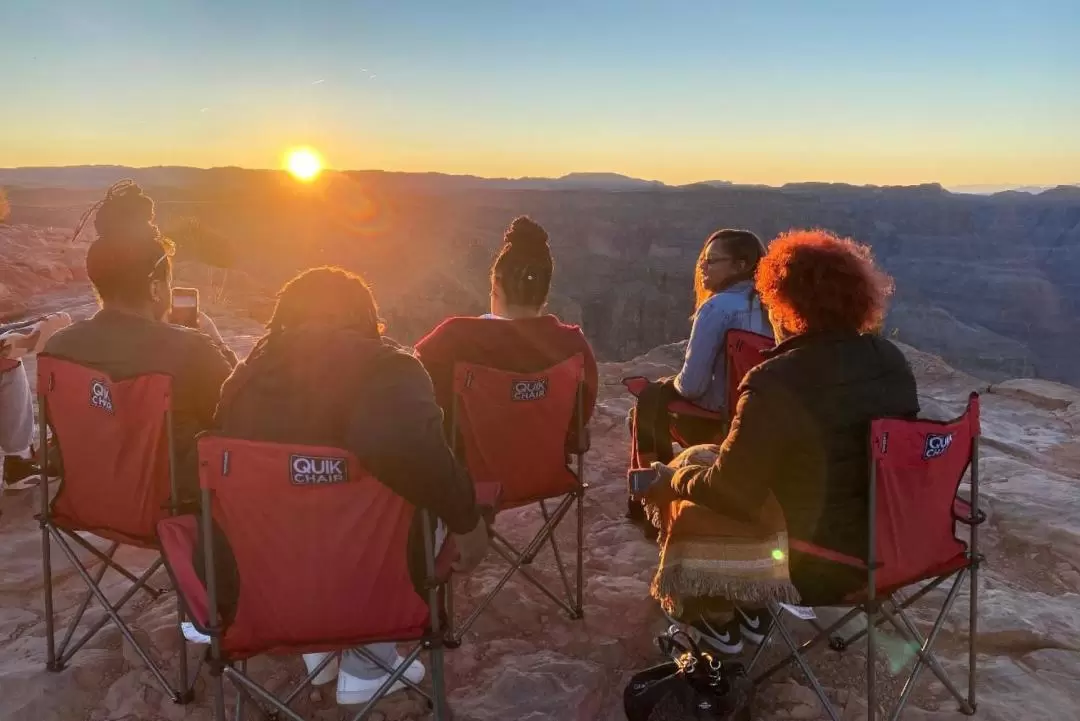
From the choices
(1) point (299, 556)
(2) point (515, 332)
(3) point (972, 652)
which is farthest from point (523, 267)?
(3) point (972, 652)

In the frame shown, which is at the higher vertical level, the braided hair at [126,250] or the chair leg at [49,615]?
the braided hair at [126,250]

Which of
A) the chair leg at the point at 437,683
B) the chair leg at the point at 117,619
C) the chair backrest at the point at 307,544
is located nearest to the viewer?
the chair backrest at the point at 307,544

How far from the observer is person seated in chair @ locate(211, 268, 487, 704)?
6.20ft

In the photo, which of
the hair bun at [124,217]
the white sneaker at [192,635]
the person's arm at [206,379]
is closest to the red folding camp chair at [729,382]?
the person's arm at [206,379]

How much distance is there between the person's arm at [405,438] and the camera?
6.13ft

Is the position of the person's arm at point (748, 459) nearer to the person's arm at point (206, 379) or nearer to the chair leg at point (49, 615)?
the person's arm at point (206, 379)

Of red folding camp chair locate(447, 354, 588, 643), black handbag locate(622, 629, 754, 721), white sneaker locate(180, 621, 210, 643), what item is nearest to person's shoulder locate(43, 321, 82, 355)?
white sneaker locate(180, 621, 210, 643)

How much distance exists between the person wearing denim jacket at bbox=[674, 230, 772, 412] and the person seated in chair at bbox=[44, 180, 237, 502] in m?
2.04

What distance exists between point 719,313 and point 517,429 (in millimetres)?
1172

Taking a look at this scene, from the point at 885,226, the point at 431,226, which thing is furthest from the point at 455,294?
the point at 885,226

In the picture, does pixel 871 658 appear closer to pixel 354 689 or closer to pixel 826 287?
pixel 826 287

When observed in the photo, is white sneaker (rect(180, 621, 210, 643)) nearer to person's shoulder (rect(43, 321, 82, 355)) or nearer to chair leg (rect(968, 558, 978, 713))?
person's shoulder (rect(43, 321, 82, 355))

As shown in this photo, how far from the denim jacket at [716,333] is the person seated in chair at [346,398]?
1701mm

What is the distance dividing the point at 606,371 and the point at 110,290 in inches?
228
